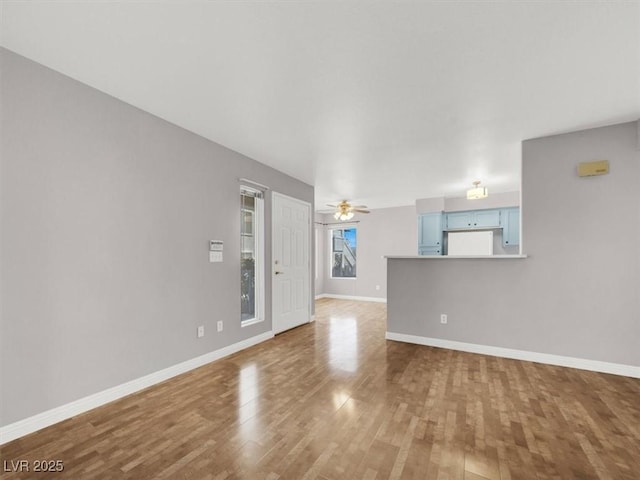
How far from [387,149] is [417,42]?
1.90 meters

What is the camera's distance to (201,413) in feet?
7.21

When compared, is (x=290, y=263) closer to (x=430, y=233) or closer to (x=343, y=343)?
(x=343, y=343)

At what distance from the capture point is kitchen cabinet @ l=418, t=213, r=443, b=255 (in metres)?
6.61

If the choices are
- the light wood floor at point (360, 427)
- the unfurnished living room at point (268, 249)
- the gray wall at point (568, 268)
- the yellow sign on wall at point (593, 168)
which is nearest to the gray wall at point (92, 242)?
the unfurnished living room at point (268, 249)

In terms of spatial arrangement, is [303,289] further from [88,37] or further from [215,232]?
[88,37]

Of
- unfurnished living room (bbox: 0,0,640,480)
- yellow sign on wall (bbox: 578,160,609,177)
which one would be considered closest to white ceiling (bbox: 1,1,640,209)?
unfurnished living room (bbox: 0,0,640,480)

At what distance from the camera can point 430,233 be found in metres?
6.73

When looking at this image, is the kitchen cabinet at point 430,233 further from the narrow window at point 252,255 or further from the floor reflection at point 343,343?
the narrow window at point 252,255

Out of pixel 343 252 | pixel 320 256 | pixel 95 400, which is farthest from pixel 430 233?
pixel 95 400

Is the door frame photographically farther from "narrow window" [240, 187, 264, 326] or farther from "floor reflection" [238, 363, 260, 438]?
"floor reflection" [238, 363, 260, 438]

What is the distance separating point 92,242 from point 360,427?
2482 millimetres

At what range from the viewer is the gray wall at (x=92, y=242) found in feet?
6.21

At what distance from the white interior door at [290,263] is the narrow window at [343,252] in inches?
127

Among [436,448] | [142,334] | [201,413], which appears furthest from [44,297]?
[436,448]
